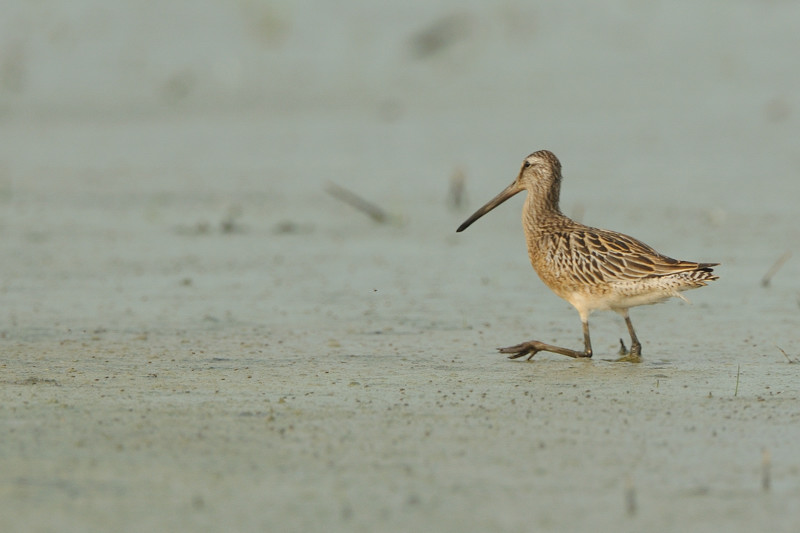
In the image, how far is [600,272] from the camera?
20.8ft

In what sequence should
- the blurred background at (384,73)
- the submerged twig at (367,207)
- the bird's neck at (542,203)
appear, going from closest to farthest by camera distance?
the bird's neck at (542,203) → the submerged twig at (367,207) → the blurred background at (384,73)

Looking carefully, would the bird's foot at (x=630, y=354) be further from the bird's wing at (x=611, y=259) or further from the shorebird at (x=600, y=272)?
the bird's wing at (x=611, y=259)

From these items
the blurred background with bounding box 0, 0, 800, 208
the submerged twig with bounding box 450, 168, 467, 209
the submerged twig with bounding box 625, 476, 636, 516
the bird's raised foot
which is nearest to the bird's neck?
the bird's raised foot

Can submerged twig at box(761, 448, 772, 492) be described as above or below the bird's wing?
below

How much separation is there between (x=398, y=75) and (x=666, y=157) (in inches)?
171

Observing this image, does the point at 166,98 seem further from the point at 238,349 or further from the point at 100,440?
the point at 100,440

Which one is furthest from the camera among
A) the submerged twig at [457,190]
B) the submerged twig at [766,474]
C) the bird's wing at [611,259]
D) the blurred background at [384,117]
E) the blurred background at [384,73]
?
the blurred background at [384,73]

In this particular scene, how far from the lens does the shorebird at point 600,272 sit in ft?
20.2

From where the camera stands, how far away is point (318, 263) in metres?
8.68

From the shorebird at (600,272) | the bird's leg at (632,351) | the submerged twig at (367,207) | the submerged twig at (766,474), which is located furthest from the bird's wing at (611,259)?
the submerged twig at (367,207)

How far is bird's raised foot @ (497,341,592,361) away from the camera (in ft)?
20.1

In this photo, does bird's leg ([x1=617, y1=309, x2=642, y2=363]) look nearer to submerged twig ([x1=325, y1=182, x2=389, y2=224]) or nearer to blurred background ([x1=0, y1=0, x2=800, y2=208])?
submerged twig ([x1=325, y1=182, x2=389, y2=224])

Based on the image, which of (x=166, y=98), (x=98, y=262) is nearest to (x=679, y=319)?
(x=98, y=262)

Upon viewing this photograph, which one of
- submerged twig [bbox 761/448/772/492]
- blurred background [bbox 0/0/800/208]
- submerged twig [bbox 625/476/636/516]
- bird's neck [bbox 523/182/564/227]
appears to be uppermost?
blurred background [bbox 0/0/800/208]
